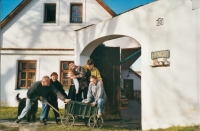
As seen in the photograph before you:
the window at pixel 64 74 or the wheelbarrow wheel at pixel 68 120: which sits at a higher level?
the window at pixel 64 74

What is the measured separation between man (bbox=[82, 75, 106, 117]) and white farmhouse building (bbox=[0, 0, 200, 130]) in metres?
1.02

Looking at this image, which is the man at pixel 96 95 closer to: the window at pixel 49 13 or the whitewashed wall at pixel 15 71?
the whitewashed wall at pixel 15 71

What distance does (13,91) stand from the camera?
30.1 feet

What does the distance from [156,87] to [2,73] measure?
7188mm

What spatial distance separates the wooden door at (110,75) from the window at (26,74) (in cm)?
372

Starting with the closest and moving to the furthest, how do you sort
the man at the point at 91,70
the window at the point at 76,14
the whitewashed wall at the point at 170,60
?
1. the whitewashed wall at the point at 170,60
2. the man at the point at 91,70
3. the window at the point at 76,14

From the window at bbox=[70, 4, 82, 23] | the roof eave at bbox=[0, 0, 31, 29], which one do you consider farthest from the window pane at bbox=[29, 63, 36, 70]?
the window at bbox=[70, 4, 82, 23]

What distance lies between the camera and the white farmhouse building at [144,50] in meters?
4.27

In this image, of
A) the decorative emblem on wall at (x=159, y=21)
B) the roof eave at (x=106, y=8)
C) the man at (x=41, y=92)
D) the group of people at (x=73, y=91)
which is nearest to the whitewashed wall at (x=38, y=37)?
the roof eave at (x=106, y=8)

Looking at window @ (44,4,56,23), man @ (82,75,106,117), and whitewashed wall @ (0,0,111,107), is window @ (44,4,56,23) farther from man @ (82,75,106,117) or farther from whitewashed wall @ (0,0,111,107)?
man @ (82,75,106,117)

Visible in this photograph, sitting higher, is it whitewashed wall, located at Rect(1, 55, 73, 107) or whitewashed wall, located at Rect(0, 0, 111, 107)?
whitewashed wall, located at Rect(0, 0, 111, 107)

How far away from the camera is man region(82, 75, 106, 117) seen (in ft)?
16.7

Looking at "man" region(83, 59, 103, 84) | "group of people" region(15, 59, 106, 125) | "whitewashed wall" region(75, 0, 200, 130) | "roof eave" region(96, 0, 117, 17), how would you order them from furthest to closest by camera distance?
1. "roof eave" region(96, 0, 117, 17)
2. "man" region(83, 59, 103, 84)
3. "group of people" region(15, 59, 106, 125)
4. "whitewashed wall" region(75, 0, 200, 130)

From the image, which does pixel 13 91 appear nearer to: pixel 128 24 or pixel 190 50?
pixel 128 24
